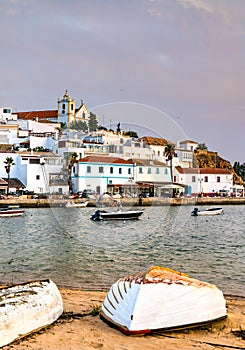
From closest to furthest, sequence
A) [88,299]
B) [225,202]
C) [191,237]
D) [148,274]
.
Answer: [148,274], [88,299], [191,237], [225,202]

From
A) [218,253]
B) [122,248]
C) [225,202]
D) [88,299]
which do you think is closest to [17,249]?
[122,248]

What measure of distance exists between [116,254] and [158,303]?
506 inches

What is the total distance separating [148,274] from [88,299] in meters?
3.57

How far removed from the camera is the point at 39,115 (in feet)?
372

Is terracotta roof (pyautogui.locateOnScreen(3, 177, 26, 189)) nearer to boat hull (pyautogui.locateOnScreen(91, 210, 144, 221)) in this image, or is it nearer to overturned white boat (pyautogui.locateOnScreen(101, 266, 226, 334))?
boat hull (pyautogui.locateOnScreen(91, 210, 144, 221))

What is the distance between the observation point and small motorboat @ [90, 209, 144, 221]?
34.4 meters

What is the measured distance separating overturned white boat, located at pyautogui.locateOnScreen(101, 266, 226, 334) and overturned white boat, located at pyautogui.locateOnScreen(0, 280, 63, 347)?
1.04m

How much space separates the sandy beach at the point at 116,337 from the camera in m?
8.03

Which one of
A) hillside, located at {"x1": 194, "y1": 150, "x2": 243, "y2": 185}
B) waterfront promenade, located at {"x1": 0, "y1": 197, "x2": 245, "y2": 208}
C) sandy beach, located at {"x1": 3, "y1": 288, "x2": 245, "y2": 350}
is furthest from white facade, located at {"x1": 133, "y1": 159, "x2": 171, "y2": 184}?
hillside, located at {"x1": 194, "y1": 150, "x2": 243, "y2": 185}

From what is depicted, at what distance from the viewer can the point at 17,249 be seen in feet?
80.5

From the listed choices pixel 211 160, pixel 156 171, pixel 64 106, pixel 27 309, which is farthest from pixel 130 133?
pixel 211 160

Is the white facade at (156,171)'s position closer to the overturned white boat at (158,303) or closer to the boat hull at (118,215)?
the overturned white boat at (158,303)

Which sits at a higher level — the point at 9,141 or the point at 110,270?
the point at 9,141

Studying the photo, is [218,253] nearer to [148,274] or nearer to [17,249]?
[17,249]
